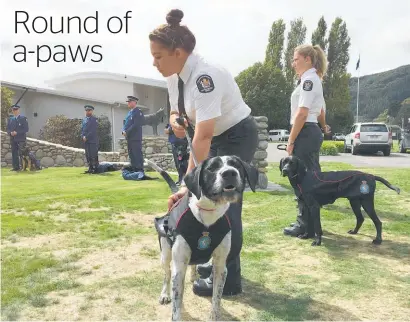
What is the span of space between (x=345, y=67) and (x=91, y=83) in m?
38.0

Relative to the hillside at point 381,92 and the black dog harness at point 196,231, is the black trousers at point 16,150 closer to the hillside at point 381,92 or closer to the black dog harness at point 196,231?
the black dog harness at point 196,231

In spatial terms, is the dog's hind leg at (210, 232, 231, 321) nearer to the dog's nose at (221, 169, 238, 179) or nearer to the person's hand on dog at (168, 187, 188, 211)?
the person's hand on dog at (168, 187, 188, 211)

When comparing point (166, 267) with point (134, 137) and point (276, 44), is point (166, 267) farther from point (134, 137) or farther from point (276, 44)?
point (276, 44)

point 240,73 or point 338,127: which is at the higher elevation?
point 240,73

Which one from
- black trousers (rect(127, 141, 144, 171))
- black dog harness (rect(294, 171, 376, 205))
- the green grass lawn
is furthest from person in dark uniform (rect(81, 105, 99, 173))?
black dog harness (rect(294, 171, 376, 205))

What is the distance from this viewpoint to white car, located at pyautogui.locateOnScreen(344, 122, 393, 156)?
75.2ft

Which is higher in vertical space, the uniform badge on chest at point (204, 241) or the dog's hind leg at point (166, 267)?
the uniform badge on chest at point (204, 241)

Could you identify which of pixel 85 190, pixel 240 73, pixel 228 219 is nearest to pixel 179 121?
pixel 228 219

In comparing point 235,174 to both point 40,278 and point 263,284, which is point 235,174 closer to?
point 263,284

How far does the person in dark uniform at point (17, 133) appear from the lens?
15.1 metres

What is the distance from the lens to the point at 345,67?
55.6 metres

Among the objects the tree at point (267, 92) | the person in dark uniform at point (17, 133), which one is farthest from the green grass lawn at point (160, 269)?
the tree at point (267, 92)

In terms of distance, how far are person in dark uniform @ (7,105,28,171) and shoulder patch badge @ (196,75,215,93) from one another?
45.0 ft

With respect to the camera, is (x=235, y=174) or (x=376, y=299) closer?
(x=235, y=174)
